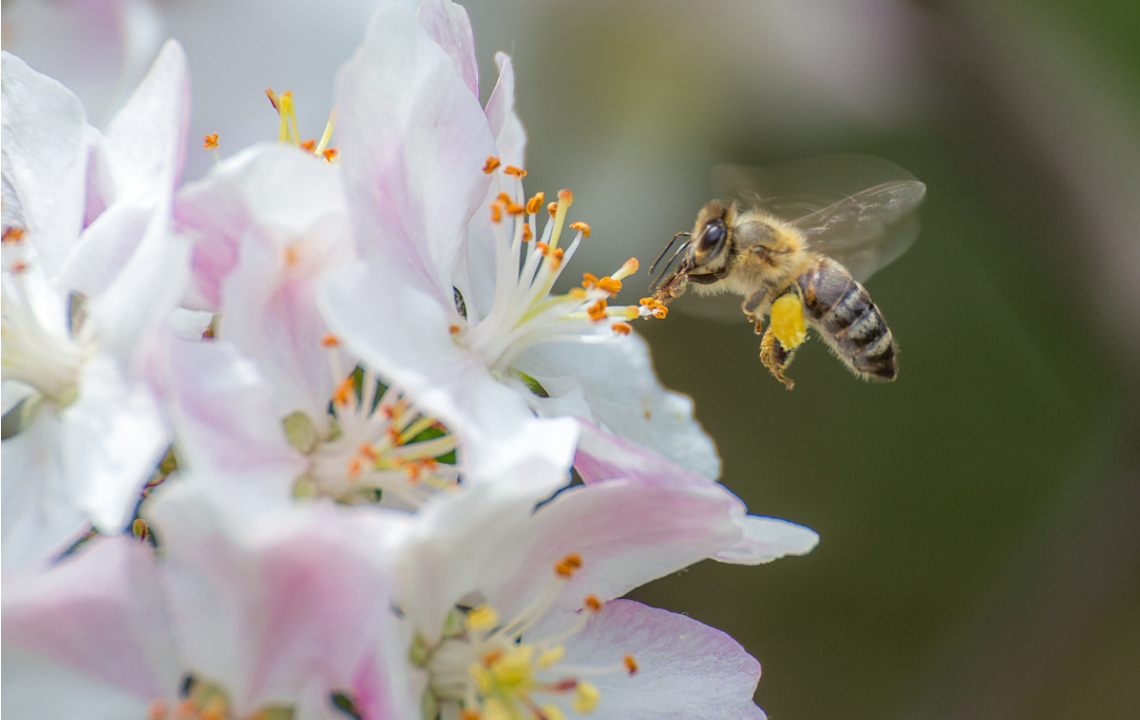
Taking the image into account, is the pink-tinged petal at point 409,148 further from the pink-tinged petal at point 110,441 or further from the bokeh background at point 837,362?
the bokeh background at point 837,362

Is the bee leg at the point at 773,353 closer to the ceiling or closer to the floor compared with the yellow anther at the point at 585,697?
closer to the ceiling

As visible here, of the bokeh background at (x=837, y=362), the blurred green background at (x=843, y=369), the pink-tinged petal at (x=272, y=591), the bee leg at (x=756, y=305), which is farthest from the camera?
the blurred green background at (x=843, y=369)

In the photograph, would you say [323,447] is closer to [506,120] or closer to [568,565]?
[568,565]

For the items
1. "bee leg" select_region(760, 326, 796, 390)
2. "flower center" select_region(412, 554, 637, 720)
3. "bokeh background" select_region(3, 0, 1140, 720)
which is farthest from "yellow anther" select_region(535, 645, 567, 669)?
"bokeh background" select_region(3, 0, 1140, 720)

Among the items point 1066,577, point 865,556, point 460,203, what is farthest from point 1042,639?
point 460,203

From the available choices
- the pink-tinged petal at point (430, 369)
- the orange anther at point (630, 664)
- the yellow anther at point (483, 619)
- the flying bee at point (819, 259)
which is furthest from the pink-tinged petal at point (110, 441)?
the flying bee at point (819, 259)

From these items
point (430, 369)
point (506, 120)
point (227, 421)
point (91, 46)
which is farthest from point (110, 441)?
point (91, 46)

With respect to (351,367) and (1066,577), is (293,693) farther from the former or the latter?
(1066,577)

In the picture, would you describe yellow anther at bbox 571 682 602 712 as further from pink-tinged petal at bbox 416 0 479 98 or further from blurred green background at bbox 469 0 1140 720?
blurred green background at bbox 469 0 1140 720
